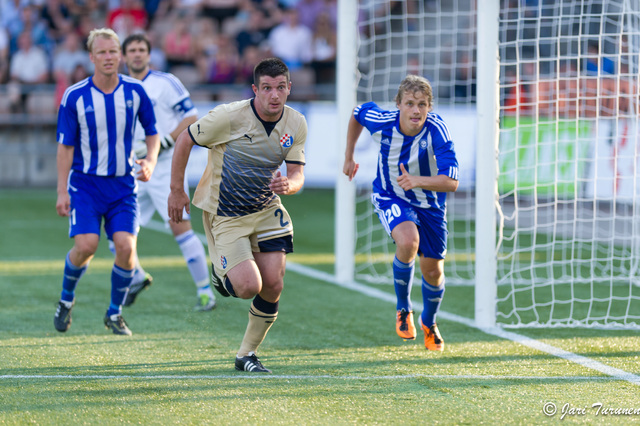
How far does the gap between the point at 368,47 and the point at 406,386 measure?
46.8 ft

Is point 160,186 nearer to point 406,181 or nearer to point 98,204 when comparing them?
point 98,204

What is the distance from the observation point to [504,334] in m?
6.35

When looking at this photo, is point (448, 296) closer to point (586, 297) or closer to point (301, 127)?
point (586, 297)

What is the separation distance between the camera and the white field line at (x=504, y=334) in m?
5.11

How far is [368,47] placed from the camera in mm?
18328

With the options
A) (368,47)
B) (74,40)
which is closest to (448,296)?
(368,47)

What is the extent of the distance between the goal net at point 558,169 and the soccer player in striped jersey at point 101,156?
253cm

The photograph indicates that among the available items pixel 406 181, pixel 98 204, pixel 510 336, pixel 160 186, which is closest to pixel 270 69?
pixel 406 181

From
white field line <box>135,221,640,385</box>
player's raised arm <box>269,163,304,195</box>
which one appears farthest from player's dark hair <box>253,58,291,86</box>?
white field line <box>135,221,640,385</box>

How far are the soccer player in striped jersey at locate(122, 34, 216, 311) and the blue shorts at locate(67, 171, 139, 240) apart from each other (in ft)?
3.68

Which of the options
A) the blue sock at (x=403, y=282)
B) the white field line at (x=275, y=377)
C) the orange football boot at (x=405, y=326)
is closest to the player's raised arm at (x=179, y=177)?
the white field line at (x=275, y=377)

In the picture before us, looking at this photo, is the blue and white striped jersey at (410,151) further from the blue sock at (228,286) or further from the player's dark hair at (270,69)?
the blue sock at (228,286)

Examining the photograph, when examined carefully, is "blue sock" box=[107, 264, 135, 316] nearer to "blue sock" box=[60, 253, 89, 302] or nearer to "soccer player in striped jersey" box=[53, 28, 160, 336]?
"soccer player in striped jersey" box=[53, 28, 160, 336]

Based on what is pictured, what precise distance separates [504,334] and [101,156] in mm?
3045
